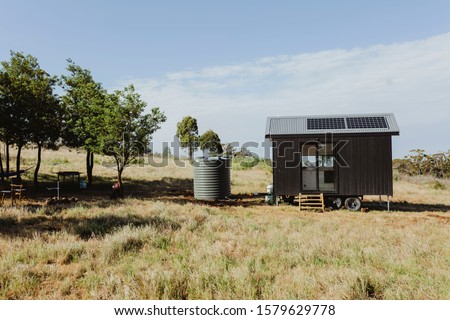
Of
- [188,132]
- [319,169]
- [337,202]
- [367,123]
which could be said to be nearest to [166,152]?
[188,132]

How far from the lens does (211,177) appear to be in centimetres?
2020

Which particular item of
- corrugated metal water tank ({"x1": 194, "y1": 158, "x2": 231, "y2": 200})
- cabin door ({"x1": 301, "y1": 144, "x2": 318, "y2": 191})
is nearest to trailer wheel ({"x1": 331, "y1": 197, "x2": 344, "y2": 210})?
cabin door ({"x1": 301, "y1": 144, "x2": 318, "y2": 191})

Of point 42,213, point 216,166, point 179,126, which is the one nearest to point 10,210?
point 42,213

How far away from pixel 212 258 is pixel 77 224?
20.3 feet

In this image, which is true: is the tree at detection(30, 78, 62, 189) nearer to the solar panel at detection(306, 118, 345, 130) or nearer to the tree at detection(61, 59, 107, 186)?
the tree at detection(61, 59, 107, 186)

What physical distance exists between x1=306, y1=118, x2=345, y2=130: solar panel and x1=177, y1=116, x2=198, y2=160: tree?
36315 mm

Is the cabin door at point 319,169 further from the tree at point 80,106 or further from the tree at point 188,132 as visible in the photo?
the tree at point 188,132

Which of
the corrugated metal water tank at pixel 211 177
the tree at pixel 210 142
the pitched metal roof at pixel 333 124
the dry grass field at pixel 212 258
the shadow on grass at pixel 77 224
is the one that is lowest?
the dry grass field at pixel 212 258

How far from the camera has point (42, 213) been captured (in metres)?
12.8

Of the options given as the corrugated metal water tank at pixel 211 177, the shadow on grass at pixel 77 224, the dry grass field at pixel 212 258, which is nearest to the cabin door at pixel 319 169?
the dry grass field at pixel 212 258

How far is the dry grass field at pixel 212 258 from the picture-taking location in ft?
18.2

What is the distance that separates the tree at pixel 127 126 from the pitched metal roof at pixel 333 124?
8.03 metres
